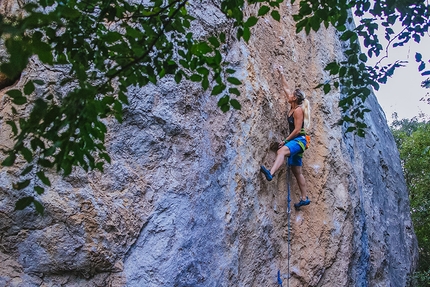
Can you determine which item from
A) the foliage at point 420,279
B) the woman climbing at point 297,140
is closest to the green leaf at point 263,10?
the woman climbing at point 297,140

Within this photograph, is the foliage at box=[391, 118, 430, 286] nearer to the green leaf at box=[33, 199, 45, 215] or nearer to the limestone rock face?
the limestone rock face

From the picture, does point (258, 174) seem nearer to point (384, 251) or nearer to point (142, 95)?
point (142, 95)

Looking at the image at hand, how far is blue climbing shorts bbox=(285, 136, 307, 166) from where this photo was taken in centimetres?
546

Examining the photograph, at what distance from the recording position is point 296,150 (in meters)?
5.51

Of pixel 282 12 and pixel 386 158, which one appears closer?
pixel 282 12

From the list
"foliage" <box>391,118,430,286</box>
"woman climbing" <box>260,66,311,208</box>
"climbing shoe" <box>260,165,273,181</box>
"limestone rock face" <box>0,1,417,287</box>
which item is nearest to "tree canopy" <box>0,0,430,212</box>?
"limestone rock face" <box>0,1,417,287</box>

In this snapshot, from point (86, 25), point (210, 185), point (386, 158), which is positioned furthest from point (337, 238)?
point (86, 25)

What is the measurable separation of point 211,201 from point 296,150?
1752mm

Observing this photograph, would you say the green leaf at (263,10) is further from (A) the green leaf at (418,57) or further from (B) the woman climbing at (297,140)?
(B) the woman climbing at (297,140)

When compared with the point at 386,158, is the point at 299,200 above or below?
below

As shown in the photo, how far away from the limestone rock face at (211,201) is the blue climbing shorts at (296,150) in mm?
205

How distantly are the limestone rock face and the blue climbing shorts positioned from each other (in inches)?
8.1

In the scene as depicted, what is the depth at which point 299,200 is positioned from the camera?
18.8 feet

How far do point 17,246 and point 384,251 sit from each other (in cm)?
598
